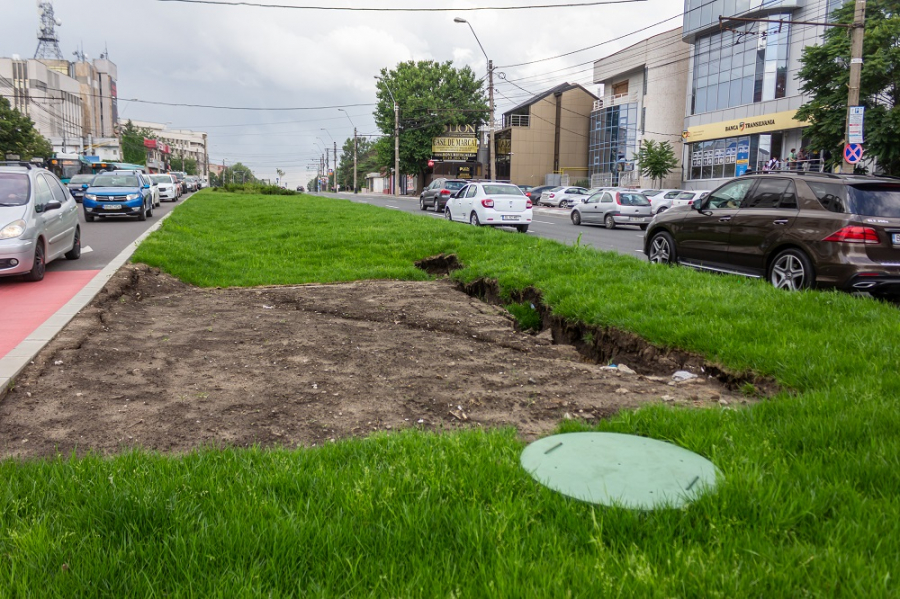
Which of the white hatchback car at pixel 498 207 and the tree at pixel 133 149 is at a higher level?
the tree at pixel 133 149

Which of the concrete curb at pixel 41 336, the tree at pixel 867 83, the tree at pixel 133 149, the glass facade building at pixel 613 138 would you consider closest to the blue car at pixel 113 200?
the concrete curb at pixel 41 336

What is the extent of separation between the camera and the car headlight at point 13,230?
30.4 feet

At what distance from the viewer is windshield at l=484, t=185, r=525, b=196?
22.6m

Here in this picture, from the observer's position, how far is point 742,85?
47.1 metres

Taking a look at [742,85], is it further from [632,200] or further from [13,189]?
[13,189]

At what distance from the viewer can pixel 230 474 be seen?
10.3 ft

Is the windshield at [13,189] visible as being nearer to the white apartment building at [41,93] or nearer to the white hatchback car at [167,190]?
the white hatchback car at [167,190]

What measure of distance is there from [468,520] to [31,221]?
947 centimetres

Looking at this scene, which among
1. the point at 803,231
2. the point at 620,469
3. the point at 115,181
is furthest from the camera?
the point at 115,181

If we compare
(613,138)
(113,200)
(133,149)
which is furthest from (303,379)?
(133,149)

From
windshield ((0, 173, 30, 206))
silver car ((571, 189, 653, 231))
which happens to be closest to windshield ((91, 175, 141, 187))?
windshield ((0, 173, 30, 206))

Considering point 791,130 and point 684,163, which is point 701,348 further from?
point 684,163

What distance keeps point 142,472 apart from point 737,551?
2.50m

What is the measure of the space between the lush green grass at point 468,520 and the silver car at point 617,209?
23428 mm
